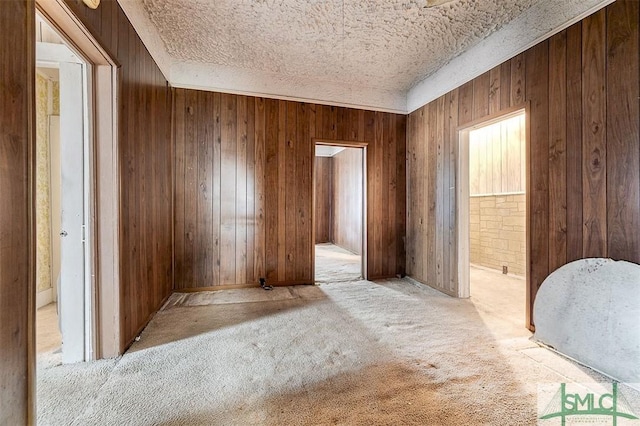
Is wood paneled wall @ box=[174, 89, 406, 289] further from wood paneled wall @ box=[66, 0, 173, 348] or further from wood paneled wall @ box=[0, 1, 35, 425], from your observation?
wood paneled wall @ box=[0, 1, 35, 425]

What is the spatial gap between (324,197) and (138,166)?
623cm

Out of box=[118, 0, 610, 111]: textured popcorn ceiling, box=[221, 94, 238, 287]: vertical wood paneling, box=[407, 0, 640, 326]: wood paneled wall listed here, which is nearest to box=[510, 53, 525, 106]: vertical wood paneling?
box=[407, 0, 640, 326]: wood paneled wall

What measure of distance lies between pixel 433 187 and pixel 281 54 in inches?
91.7

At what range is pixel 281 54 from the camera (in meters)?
3.12

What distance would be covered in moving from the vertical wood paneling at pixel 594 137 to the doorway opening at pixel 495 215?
1048 millimetres

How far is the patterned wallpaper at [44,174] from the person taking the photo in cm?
277

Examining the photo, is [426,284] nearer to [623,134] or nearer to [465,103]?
[465,103]

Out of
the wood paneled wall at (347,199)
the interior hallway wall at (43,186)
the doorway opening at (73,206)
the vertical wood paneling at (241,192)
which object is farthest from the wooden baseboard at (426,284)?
the interior hallway wall at (43,186)

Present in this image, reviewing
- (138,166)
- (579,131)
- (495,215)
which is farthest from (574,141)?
(138,166)

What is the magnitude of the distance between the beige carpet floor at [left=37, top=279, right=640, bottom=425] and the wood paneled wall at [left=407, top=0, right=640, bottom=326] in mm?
805

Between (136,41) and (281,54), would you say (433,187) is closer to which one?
(281,54)

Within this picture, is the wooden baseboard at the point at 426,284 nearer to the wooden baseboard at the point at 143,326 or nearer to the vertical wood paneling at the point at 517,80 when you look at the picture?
the vertical wood paneling at the point at 517,80

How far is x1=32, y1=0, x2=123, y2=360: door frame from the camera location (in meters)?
1.83

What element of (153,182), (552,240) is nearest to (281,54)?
(153,182)
